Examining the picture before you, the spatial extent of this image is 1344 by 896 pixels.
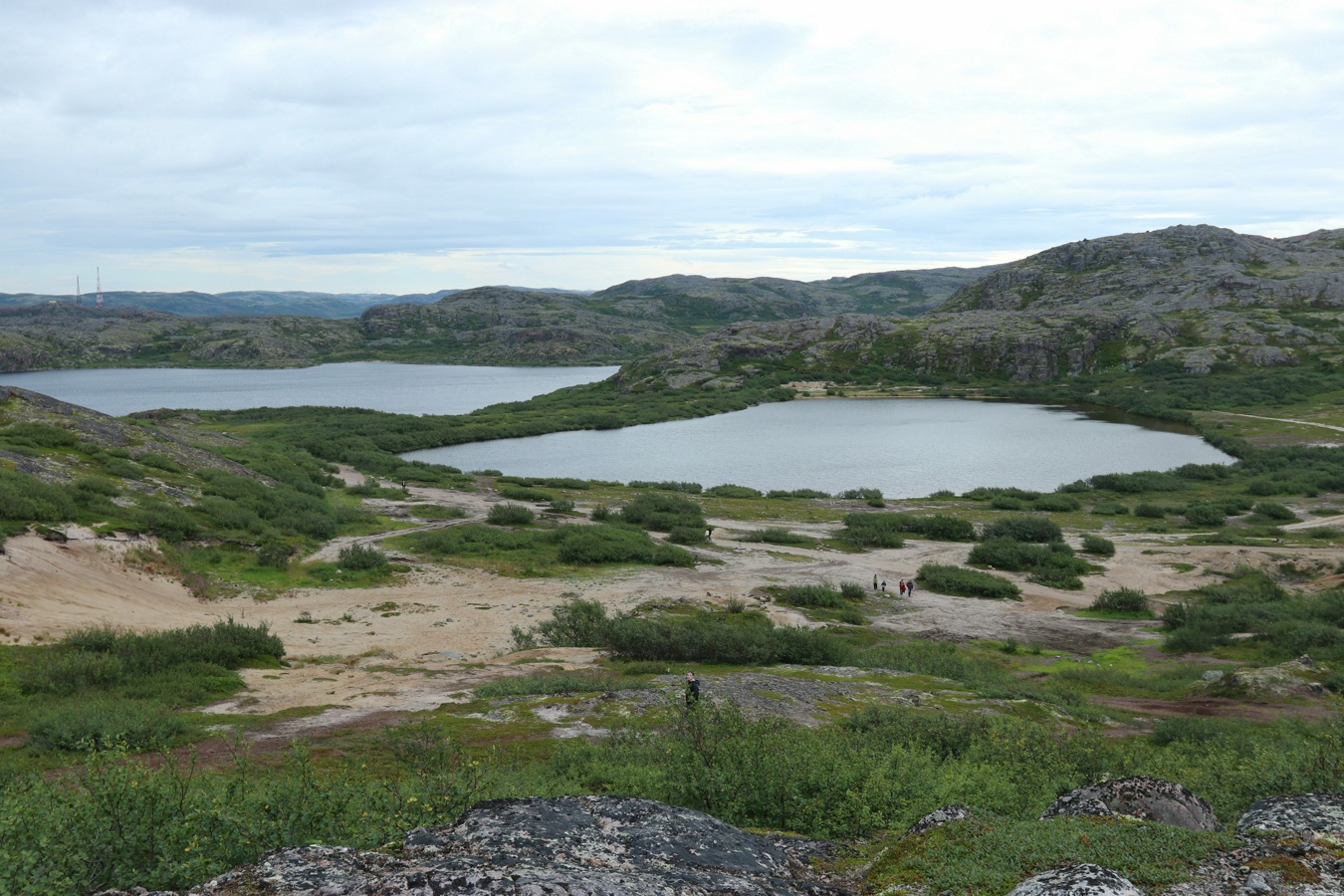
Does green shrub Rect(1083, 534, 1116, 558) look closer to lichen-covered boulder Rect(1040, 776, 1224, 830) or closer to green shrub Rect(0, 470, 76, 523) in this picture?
lichen-covered boulder Rect(1040, 776, 1224, 830)

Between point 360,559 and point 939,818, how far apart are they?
113 feet

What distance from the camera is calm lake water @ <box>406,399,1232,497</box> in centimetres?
8262

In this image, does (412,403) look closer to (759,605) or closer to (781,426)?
(781,426)

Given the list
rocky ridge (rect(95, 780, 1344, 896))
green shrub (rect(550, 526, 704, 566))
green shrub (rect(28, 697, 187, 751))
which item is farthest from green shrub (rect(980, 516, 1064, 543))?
green shrub (rect(28, 697, 187, 751))

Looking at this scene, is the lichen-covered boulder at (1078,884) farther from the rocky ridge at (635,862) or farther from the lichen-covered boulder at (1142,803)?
the lichen-covered boulder at (1142,803)

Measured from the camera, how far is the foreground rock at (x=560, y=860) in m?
6.04

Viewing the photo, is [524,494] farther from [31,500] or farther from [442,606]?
[31,500]

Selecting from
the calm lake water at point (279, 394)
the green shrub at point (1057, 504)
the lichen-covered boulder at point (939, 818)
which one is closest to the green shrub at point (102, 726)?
the lichen-covered boulder at point (939, 818)

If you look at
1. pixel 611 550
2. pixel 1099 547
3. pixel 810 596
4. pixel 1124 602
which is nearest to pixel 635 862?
pixel 810 596

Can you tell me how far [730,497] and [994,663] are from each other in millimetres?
42432

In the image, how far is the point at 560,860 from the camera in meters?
6.93

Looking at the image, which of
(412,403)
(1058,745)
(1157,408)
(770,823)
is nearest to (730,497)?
(1058,745)

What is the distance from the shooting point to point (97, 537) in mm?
30281

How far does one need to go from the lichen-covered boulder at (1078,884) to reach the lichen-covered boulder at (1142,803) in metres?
3.45
